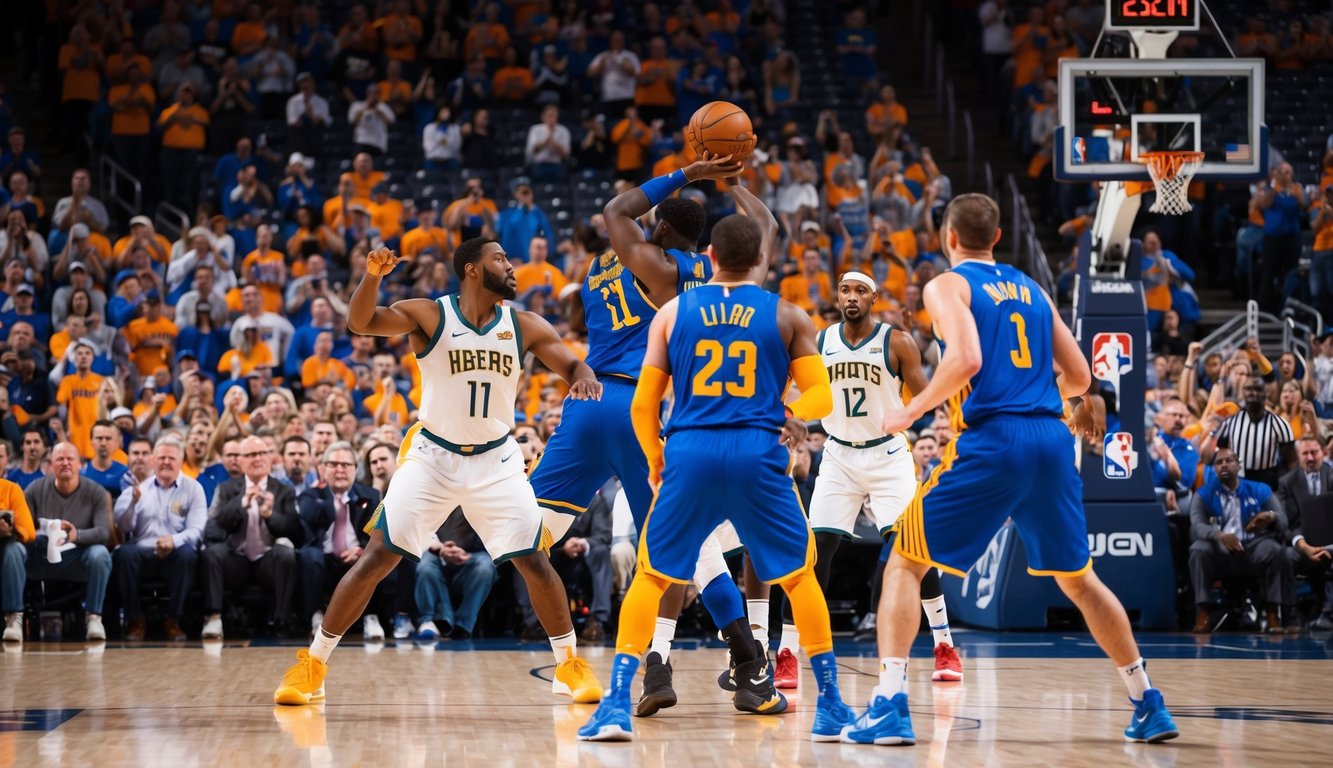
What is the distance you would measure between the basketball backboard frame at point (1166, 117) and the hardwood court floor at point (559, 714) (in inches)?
132

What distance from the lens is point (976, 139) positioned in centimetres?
2269

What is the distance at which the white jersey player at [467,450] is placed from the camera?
7.32m

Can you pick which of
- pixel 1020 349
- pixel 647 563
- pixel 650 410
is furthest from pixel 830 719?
pixel 1020 349

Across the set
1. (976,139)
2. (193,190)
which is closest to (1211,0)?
(976,139)

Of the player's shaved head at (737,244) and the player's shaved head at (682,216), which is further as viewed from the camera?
the player's shaved head at (682,216)

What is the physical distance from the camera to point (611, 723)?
20.1 feet

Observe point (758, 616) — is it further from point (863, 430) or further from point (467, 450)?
point (467, 450)

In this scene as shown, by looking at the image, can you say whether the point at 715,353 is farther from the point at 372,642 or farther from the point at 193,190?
the point at 193,190

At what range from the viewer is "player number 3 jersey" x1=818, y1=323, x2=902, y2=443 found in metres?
9.42

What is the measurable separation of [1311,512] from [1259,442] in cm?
123

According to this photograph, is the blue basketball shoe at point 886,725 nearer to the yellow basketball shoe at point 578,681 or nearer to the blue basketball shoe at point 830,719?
the blue basketball shoe at point 830,719

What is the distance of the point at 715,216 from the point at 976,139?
19.7 feet

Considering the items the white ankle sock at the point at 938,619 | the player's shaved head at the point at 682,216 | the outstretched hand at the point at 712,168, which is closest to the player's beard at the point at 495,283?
the player's shaved head at the point at 682,216

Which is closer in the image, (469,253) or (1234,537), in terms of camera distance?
(469,253)
